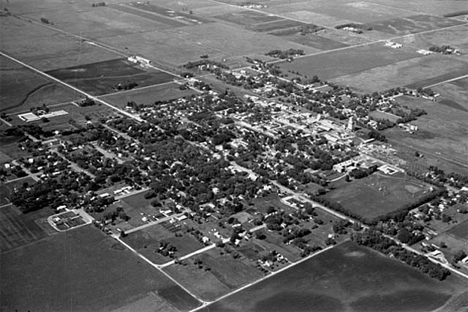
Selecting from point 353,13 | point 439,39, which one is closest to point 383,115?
point 439,39

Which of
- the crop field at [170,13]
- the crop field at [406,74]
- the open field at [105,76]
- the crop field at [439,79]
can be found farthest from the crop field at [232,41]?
the crop field at [439,79]

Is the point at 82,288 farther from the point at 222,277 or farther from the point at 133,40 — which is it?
the point at 133,40

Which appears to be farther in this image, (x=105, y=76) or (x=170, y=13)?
(x=170, y=13)

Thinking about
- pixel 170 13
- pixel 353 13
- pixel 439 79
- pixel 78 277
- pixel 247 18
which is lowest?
pixel 78 277

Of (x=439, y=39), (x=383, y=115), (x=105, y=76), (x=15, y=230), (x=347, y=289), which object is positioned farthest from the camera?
(x=439, y=39)

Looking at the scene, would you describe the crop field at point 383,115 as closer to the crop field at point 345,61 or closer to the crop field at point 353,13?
the crop field at point 345,61

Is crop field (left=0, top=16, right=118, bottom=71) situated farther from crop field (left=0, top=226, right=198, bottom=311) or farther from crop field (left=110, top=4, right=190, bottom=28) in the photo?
crop field (left=0, top=226, right=198, bottom=311)

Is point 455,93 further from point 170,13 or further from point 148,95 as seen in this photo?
point 170,13
